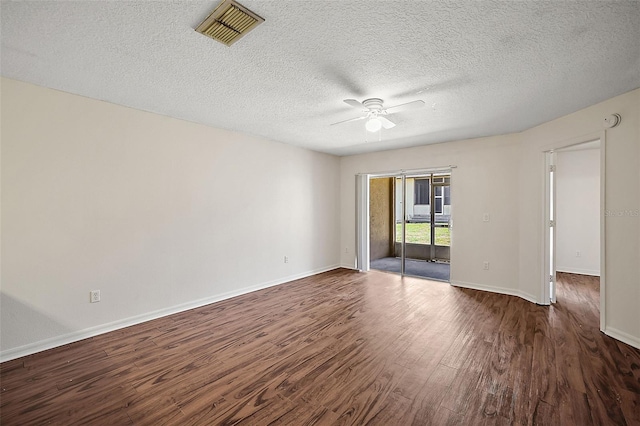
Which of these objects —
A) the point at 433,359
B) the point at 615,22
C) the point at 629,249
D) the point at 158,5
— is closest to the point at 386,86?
the point at 615,22

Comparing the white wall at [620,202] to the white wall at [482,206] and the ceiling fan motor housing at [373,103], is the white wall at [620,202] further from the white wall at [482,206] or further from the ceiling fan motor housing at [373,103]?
the ceiling fan motor housing at [373,103]

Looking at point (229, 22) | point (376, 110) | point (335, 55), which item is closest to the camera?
point (229, 22)

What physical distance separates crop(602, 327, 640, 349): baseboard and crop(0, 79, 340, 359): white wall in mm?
4322

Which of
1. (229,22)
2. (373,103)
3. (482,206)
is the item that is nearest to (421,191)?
(482,206)

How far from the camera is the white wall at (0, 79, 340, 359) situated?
2.53 metres

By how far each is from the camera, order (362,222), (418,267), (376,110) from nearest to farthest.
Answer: (376,110)
(362,222)
(418,267)

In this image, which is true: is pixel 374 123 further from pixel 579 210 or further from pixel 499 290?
pixel 579 210

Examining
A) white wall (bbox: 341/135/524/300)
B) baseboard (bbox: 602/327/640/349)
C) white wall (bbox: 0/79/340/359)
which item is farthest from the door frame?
baseboard (bbox: 602/327/640/349)

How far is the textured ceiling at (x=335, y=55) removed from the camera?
163 centimetres

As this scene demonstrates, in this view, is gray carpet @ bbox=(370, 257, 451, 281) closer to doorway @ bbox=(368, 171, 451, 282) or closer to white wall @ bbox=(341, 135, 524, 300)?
doorway @ bbox=(368, 171, 451, 282)

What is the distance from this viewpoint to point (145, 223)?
130 inches

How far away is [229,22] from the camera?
5.62 ft

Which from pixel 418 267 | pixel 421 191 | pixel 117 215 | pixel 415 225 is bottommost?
pixel 418 267

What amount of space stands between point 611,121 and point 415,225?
4311mm
